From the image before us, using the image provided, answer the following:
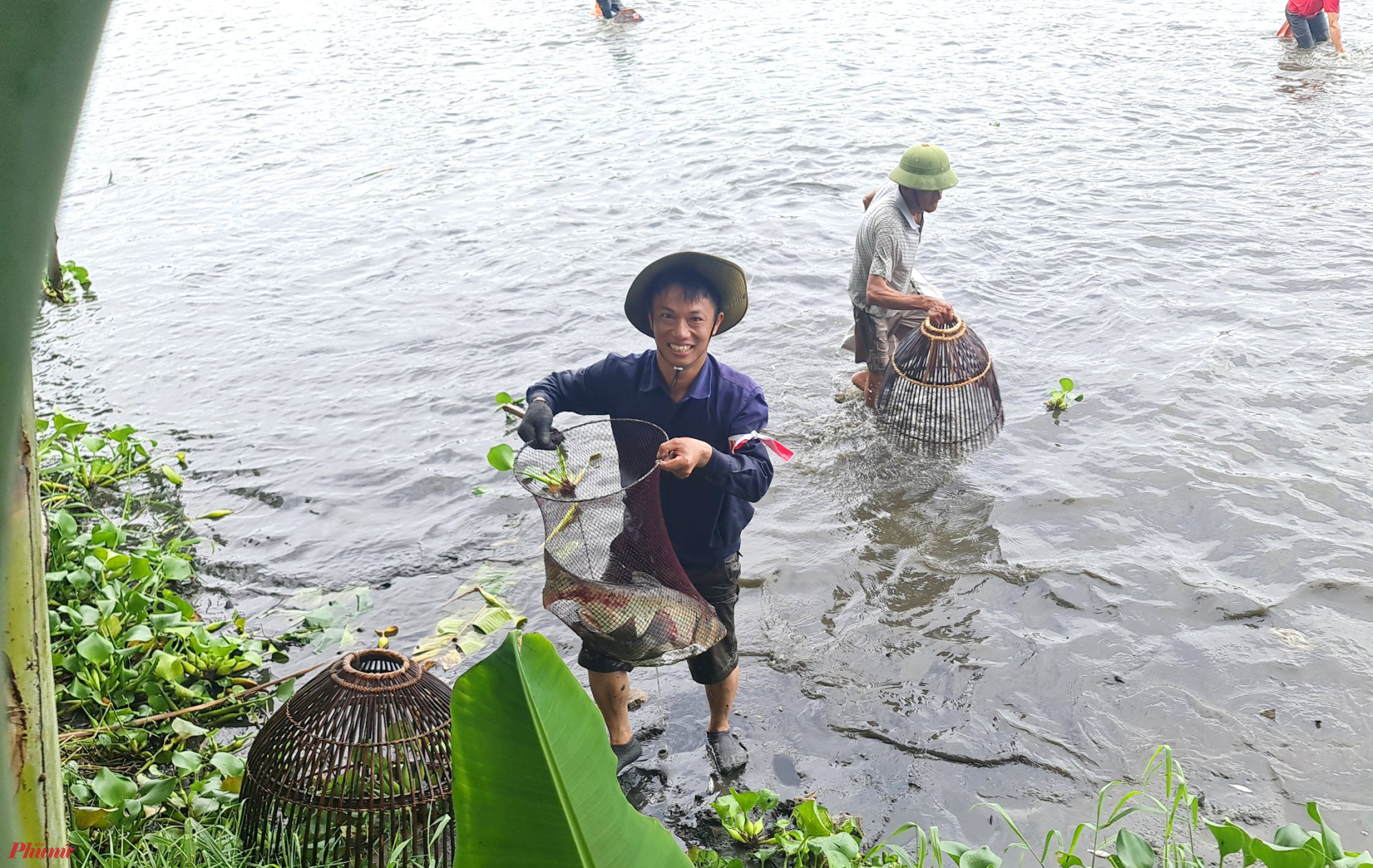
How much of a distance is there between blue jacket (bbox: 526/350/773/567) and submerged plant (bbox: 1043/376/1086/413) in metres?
3.50

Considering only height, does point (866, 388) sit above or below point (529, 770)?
below

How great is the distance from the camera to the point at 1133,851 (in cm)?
257

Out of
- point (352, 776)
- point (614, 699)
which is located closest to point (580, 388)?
point (614, 699)

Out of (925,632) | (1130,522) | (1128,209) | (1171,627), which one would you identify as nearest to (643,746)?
(925,632)

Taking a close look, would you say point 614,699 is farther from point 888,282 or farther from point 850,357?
point 850,357

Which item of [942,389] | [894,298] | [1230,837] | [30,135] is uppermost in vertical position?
[30,135]

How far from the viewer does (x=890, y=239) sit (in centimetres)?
580

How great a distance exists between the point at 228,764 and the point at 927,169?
14.3 feet

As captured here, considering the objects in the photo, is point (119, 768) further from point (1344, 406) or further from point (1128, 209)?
point (1128, 209)

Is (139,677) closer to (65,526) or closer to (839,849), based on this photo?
(65,526)

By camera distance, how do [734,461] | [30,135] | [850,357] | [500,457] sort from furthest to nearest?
[850,357] < [500,457] < [734,461] < [30,135]

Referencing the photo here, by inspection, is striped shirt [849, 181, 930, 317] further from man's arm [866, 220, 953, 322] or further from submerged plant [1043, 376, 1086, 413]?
submerged plant [1043, 376, 1086, 413]

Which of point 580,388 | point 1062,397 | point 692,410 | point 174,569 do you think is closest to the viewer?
point 692,410

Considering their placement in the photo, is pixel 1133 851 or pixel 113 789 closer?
pixel 1133 851
